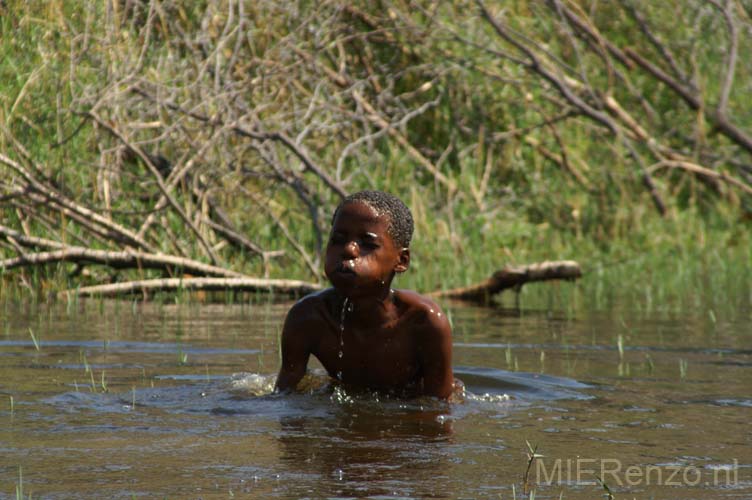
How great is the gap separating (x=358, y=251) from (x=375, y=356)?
672 millimetres

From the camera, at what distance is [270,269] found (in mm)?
11414

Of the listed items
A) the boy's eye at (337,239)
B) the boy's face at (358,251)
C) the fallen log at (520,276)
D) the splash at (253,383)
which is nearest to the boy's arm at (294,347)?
the splash at (253,383)

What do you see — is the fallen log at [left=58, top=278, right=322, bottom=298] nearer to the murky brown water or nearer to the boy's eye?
the murky brown water

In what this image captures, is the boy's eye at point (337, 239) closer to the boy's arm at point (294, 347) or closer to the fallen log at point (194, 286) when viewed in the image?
the boy's arm at point (294, 347)

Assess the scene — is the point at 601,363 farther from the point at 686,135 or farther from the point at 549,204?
the point at 686,135

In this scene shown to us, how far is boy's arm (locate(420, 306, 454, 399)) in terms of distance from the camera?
547 centimetres

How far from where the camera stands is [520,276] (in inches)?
385

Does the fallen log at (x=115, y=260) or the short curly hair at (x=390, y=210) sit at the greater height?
the short curly hair at (x=390, y=210)

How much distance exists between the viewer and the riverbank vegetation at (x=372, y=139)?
406 inches

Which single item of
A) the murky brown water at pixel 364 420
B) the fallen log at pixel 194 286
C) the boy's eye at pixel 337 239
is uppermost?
the boy's eye at pixel 337 239

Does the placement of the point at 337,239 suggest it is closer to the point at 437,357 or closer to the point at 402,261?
the point at 402,261

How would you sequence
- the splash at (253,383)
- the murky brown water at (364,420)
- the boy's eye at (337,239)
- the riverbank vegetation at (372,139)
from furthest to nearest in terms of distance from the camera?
the riverbank vegetation at (372,139) → the splash at (253,383) → the boy's eye at (337,239) → the murky brown water at (364,420)

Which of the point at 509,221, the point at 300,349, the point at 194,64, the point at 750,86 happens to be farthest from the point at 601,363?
the point at 750,86

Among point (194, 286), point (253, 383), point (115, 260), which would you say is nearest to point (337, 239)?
point (253, 383)
